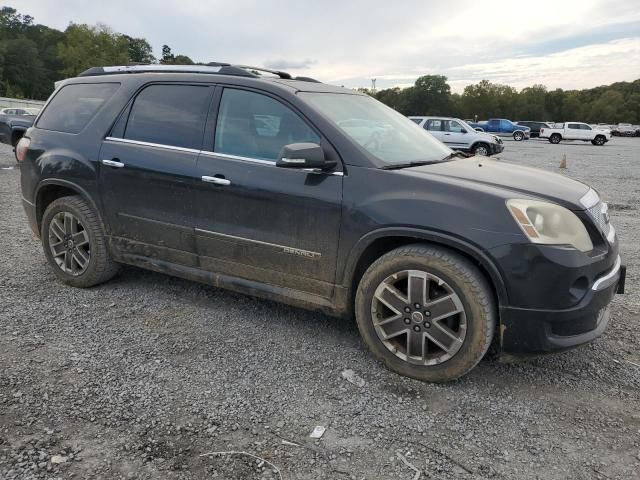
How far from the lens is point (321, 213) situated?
3.26 meters

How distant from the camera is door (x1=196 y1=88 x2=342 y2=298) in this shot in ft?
10.8

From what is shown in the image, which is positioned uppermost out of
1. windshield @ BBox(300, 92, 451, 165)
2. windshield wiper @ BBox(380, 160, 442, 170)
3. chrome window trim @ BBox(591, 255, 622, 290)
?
windshield @ BBox(300, 92, 451, 165)

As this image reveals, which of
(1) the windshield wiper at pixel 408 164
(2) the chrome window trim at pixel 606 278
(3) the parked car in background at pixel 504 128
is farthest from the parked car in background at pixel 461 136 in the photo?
(3) the parked car in background at pixel 504 128

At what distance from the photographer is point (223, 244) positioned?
3670mm

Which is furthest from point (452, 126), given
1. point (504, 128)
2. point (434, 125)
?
point (504, 128)

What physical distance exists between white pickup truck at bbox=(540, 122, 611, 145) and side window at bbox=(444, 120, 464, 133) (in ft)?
68.7

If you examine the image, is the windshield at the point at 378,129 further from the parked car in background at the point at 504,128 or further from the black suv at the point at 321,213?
the parked car in background at the point at 504,128

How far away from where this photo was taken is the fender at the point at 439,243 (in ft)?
9.32

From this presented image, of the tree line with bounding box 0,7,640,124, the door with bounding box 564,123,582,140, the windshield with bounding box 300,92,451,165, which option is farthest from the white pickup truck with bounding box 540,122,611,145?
the tree line with bounding box 0,7,640,124

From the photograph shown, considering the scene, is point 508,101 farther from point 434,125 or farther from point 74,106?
point 74,106

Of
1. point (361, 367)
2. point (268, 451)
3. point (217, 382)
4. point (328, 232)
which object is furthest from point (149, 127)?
point (268, 451)

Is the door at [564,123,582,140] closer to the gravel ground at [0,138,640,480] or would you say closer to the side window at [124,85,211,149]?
the gravel ground at [0,138,640,480]

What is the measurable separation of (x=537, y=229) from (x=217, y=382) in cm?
200

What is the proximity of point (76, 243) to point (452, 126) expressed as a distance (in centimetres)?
1898
